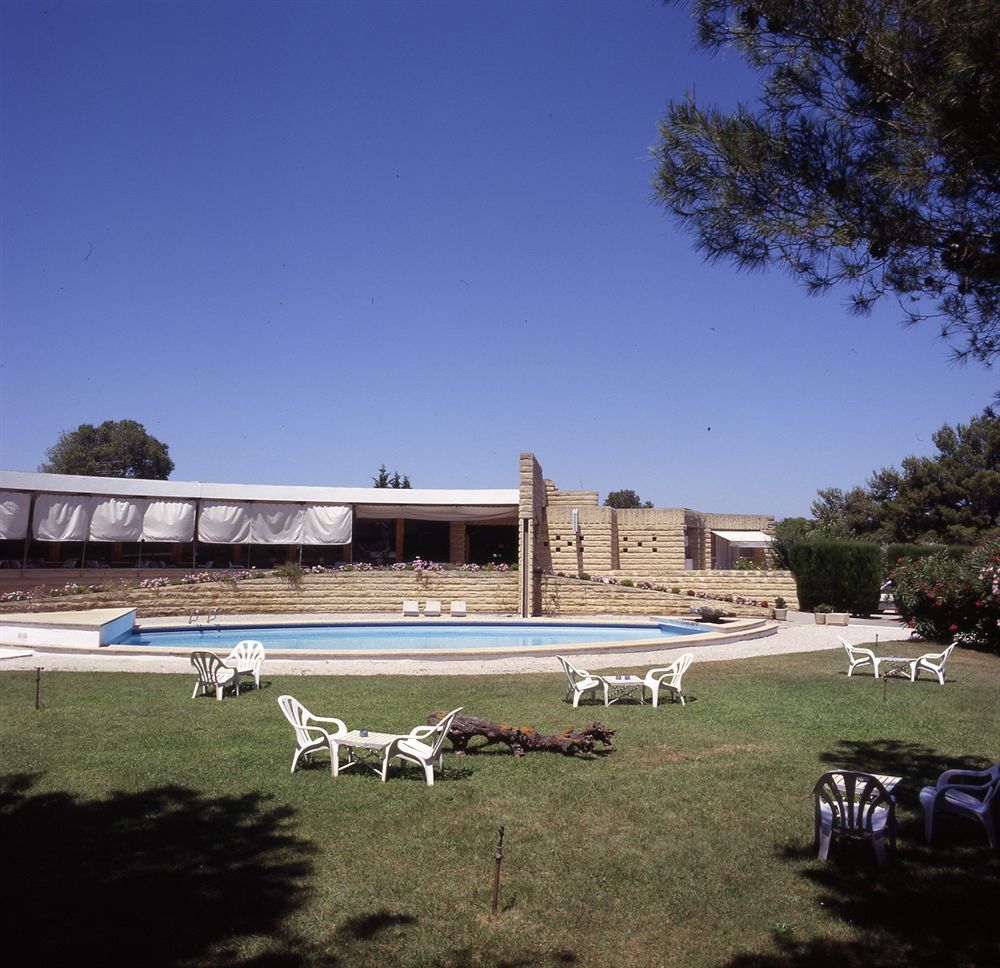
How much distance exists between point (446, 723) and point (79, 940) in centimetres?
353

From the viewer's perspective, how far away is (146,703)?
10672 millimetres

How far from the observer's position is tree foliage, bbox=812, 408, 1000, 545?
40.5 meters

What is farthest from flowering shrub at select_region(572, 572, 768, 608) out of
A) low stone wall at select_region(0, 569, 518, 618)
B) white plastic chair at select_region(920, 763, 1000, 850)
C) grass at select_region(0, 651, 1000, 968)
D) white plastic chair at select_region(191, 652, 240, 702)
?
white plastic chair at select_region(920, 763, 1000, 850)

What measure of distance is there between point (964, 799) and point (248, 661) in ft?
31.4

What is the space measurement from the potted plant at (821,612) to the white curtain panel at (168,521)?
716 inches

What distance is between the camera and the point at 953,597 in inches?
661

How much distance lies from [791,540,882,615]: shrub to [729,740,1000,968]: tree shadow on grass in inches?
716

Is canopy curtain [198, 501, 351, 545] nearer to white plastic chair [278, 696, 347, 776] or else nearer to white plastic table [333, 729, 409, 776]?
white plastic chair [278, 696, 347, 776]

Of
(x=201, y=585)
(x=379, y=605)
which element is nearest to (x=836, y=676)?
(x=379, y=605)

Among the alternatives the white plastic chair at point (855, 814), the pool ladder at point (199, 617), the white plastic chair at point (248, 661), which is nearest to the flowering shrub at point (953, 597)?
the white plastic chair at point (855, 814)

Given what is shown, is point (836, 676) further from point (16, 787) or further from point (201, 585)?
point (201, 585)

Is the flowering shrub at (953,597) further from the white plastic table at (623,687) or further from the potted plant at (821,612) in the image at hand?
the white plastic table at (623,687)

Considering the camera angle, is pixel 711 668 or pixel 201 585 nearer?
pixel 711 668

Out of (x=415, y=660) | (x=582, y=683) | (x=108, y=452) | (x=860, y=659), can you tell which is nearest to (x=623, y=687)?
(x=582, y=683)
